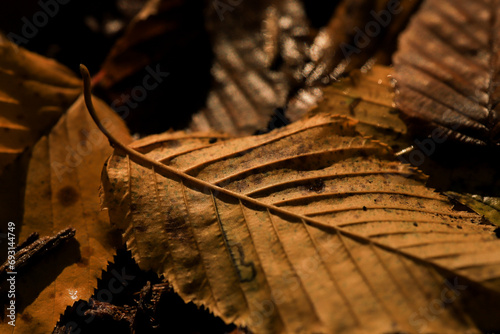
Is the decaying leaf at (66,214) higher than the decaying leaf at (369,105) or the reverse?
the reverse

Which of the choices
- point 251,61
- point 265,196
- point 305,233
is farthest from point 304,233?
point 251,61

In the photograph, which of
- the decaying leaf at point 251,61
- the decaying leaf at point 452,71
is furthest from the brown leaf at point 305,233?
the decaying leaf at point 251,61

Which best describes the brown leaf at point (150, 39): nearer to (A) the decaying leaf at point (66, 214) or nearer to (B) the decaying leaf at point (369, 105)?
(A) the decaying leaf at point (66, 214)

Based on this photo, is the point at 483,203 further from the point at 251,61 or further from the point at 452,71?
the point at 251,61

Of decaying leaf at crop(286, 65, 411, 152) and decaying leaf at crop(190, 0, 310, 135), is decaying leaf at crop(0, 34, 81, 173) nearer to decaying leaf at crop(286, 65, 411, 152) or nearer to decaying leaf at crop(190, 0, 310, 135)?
decaying leaf at crop(190, 0, 310, 135)

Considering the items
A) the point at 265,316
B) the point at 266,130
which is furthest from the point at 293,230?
the point at 266,130

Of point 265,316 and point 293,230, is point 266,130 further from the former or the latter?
point 265,316

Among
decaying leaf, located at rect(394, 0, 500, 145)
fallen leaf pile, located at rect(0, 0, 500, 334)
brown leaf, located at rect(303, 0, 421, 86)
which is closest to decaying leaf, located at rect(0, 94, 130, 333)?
fallen leaf pile, located at rect(0, 0, 500, 334)
